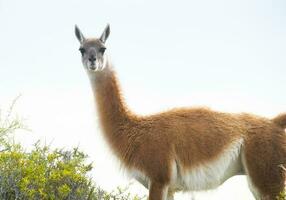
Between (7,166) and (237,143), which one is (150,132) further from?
(7,166)

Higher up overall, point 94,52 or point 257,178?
point 94,52

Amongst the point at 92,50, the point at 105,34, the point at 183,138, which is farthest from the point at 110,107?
the point at 105,34

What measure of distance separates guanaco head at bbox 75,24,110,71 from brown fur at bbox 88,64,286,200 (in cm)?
21

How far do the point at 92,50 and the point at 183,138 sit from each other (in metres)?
2.29

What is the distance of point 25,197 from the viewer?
23.0 feet

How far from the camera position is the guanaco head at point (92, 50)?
9.07 m

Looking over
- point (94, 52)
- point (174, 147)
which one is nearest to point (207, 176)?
point (174, 147)

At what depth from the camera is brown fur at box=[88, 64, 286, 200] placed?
824 centimetres

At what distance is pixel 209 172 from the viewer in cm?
852

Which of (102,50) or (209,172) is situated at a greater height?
(102,50)

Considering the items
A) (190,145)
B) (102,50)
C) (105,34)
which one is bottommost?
(190,145)

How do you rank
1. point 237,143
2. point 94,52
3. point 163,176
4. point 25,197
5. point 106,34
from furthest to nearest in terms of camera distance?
point 106,34 < point 94,52 < point 237,143 < point 163,176 < point 25,197

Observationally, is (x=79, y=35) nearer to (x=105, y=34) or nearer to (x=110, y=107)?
(x=105, y=34)

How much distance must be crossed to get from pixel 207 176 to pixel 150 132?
1178mm
